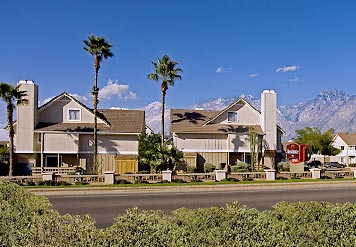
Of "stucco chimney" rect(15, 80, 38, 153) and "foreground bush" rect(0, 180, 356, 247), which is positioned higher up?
"stucco chimney" rect(15, 80, 38, 153)

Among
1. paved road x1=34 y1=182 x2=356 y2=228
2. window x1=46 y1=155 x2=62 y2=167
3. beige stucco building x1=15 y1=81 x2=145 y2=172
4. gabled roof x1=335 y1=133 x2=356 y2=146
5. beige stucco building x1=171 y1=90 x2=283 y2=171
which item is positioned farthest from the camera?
gabled roof x1=335 y1=133 x2=356 y2=146

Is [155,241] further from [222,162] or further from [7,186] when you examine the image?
[222,162]

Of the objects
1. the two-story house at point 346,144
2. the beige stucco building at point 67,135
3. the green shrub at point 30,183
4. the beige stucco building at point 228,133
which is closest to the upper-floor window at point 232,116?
the beige stucco building at point 228,133

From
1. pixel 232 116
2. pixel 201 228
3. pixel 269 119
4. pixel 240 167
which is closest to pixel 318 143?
pixel 269 119

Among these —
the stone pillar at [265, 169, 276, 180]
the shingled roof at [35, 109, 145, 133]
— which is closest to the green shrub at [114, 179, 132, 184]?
the stone pillar at [265, 169, 276, 180]

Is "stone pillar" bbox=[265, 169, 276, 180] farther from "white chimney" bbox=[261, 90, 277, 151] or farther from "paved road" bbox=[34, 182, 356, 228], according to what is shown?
"white chimney" bbox=[261, 90, 277, 151]

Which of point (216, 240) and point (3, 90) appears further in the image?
point (3, 90)

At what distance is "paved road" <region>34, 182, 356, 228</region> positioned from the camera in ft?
56.2

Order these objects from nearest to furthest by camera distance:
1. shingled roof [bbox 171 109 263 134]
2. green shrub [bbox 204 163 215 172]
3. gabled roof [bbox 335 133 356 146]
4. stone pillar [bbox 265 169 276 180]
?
stone pillar [bbox 265 169 276 180] < green shrub [bbox 204 163 215 172] < shingled roof [bbox 171 109 263 134] < gabled roof [bbox 335 133 356 146]

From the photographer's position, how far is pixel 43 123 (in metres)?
39.7

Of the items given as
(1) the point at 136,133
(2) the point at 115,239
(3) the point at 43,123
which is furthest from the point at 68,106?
(2) the point at 115,239

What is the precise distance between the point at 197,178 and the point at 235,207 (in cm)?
2441

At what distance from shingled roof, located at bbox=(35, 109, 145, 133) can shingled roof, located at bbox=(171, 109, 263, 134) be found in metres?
3.96

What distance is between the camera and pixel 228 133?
41.8 m
